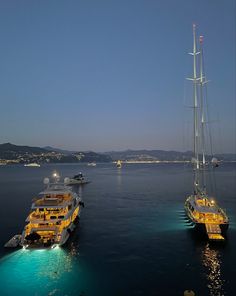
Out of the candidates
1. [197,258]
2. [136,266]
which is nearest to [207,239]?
[197,258]

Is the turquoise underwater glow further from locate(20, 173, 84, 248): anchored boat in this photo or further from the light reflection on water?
the light reflection on water

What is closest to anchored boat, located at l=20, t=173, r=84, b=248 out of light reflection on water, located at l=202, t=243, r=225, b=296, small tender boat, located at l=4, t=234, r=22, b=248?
small tender boat, located at l=4, t=234, r=22, b=248

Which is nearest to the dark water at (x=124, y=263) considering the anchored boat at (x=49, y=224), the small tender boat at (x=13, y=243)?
the small tender boat at (x=13, y=243)

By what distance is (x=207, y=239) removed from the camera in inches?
1992

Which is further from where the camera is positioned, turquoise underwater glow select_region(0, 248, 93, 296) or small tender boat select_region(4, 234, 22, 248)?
small tender boat select_region(4, 234, 22, 248)

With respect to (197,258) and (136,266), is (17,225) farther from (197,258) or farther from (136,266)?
(197,258)

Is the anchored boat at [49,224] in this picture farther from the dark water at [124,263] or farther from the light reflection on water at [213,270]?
the light reflection on water at [213,270]

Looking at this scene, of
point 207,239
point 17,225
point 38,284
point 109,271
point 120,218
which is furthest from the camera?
point 120,218

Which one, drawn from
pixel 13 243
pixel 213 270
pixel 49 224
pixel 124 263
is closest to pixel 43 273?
pixel 124 263

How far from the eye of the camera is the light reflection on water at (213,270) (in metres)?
33.7

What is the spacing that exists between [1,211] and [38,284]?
47506 mm

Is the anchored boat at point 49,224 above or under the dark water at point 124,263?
above

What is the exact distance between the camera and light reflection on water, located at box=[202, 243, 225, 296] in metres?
33.7

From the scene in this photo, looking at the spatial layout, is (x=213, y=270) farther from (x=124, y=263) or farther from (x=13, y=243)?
(x=13, y=243)
